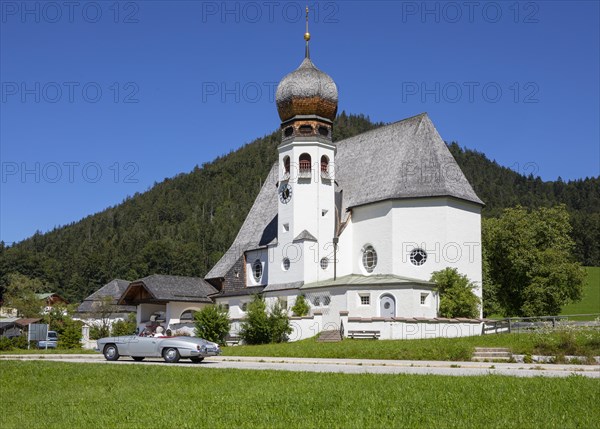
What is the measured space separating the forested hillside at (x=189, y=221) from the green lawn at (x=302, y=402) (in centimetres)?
A: 8817

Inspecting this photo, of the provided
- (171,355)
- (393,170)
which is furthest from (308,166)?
(171,355)

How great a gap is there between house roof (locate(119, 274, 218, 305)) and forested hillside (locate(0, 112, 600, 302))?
198 feet

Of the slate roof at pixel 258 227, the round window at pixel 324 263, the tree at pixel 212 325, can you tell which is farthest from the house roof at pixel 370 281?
the slate roof at pixel 258 227

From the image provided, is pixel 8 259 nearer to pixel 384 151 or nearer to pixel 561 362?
pixel 384 151

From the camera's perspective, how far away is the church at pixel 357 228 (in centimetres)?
3544

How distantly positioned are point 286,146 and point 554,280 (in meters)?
20.0

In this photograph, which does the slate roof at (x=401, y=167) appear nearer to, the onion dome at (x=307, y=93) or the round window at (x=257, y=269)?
the onion dome at (x=307, y=93)

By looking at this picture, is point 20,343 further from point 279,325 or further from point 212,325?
point 279,325

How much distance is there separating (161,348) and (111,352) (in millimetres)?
2475

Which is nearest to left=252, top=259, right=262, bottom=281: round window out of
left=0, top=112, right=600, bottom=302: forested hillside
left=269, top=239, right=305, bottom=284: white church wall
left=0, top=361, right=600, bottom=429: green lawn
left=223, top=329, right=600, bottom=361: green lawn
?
left=269, top=239, right=305, bottom=284: white church wall

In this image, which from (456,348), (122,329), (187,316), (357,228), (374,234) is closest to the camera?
(456,348)

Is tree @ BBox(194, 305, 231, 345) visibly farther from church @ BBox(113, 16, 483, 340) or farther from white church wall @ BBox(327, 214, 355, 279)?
white church wall @ BBox(327, 214, 355, 279)

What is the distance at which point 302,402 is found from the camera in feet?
35.2

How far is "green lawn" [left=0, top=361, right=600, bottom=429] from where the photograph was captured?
9.25 meters
